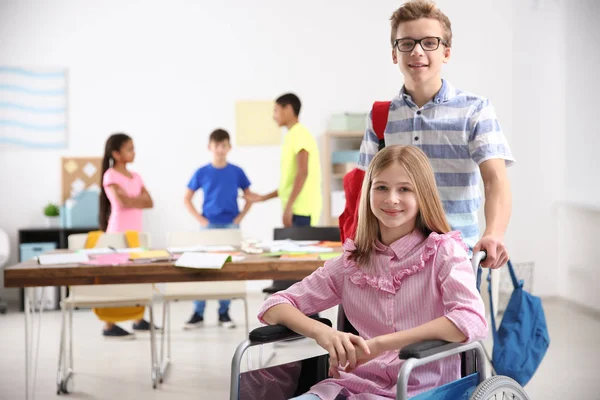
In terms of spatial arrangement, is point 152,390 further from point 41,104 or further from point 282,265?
point 41,104

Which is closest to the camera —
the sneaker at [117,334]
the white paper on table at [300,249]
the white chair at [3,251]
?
the white paper on table at [300,249]

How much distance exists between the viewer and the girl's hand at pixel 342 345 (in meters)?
1.56

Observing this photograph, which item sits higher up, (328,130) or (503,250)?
(328,130)

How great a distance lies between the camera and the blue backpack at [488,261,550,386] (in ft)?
7.10

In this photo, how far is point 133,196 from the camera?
450 centimetres

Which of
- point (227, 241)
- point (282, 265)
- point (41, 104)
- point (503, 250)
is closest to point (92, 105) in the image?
point (41, 104)

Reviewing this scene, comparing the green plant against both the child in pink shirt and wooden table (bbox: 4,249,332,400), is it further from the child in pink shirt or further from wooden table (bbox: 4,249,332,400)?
wooden table (bbox: 4,249,332,400)

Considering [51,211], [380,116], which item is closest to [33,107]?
[51,211]

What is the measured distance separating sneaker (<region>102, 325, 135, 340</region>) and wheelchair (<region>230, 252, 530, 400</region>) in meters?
3.11

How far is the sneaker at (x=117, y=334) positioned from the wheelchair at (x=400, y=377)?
3113 mm

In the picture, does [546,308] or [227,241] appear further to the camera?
[546,308]

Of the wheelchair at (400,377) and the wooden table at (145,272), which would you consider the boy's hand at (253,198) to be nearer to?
the wooden table at (145,272)

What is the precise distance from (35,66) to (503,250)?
526 centimetres

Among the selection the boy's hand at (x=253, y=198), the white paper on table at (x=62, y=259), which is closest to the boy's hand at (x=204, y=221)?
the boy's hand at (x=253, y=198)
